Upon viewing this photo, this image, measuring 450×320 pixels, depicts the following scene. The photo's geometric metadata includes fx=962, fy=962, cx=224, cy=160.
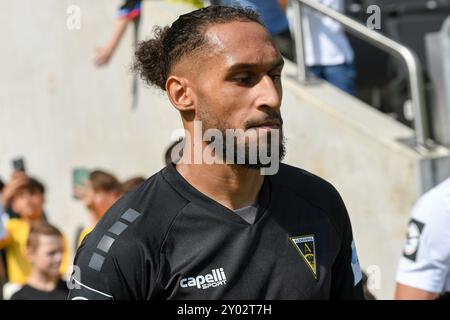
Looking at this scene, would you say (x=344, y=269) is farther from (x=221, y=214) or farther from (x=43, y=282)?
(x=43, y=282)

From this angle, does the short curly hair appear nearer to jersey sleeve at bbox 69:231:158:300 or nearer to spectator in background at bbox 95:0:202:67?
jersey sleeve at bbox 69:231:158:300

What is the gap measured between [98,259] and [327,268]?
2.51 ft

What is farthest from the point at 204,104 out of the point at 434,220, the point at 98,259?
the point at 434,220

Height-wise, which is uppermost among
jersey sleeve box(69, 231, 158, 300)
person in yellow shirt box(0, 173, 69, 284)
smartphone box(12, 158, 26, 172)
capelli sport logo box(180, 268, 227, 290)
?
jersey sleeve box(69, 231, 158, 300)

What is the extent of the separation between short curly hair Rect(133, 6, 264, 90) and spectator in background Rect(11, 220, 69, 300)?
11.4 feet

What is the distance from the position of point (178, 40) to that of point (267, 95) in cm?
42

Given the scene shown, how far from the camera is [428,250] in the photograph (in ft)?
14.8

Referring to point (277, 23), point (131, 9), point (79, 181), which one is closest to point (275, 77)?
point (277, 23)

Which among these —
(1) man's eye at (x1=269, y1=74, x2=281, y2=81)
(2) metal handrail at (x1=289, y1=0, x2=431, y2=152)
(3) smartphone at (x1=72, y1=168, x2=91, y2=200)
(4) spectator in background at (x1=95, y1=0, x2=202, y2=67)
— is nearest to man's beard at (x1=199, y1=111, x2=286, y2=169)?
(1) man's eye at (x1=269, y1=74, x2=281, y2=81)

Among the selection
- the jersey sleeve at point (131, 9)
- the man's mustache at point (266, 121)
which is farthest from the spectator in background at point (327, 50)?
the man's mustache at point (266, 121)

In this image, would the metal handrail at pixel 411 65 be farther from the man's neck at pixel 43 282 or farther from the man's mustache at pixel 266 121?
the man's mustache at pixel 266 121

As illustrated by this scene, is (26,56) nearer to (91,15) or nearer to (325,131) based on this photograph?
(91,15)

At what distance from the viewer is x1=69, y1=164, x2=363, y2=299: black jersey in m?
2.94

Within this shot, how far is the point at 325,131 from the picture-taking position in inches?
262
